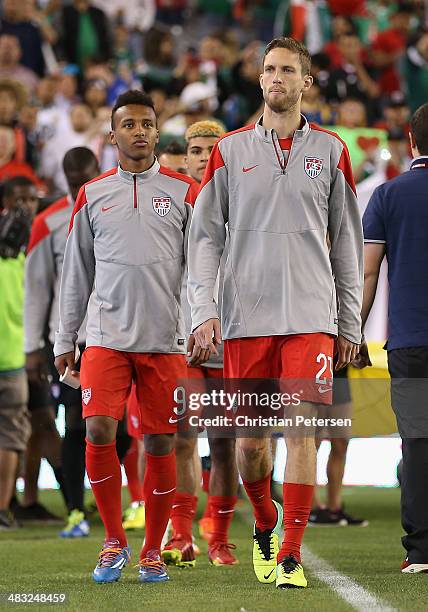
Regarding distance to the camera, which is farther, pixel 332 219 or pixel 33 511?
pixel 33 511

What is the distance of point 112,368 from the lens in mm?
6527

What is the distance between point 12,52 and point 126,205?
996 centimetres

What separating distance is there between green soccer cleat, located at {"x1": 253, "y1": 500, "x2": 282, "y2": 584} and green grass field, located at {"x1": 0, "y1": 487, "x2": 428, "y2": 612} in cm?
7

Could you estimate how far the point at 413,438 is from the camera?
6.87m

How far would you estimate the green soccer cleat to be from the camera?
646 cm

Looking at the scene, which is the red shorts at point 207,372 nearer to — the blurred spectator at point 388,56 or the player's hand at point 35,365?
the player's hand at point 35,365

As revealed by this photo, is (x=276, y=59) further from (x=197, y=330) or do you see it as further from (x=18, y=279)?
(x=18, y=279)

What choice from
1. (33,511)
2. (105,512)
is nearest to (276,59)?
(105,512)

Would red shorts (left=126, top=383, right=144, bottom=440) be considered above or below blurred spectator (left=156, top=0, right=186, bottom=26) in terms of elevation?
below

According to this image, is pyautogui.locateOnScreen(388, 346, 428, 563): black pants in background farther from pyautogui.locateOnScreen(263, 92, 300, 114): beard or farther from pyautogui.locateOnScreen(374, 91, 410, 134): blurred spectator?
pyautogui.locateOnScreen(374, 91, 410, 134): blurred spectator

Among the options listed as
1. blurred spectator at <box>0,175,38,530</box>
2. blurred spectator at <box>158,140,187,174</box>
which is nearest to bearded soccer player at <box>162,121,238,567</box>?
blurred spectator at <box>158,140,187,174</box>

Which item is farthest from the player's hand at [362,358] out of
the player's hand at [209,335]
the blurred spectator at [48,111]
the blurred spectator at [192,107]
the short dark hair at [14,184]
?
the blurred spectator at [48,111]

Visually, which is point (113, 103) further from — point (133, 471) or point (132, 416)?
point (132, 416)

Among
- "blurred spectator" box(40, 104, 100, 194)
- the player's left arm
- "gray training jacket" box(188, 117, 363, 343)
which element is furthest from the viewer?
"blurred spectator" box(40, 104, 100, 194)
